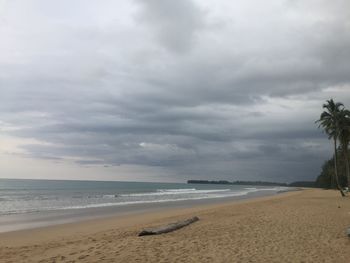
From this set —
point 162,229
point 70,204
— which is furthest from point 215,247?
point 70,204

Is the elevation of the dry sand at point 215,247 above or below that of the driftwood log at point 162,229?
below

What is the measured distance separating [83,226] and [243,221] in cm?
788

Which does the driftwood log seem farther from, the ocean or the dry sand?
the ocean

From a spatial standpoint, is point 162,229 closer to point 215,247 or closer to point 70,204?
point 215,247

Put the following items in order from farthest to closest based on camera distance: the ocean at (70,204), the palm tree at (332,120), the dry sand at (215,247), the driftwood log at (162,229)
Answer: the palm tree at (332,120) < the ocean at (70,204) < the driftwood log at (162,229) < the dry sand at (215,247)

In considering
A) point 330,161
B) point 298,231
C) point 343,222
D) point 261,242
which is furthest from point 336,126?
point 330,161

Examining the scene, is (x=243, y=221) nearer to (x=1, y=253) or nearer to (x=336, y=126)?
(x=1, y=253)

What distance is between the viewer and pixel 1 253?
1195cm

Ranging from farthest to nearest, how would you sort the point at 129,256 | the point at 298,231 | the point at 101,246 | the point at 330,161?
the point at 330,161 → the point at 298,231 → the point at 101,246 → the point at 129,256

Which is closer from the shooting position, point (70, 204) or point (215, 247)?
point (215, 247)

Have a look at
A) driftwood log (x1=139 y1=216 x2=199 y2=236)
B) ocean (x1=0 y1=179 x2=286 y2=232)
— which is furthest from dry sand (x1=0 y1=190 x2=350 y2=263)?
ocean (x1=0 y1=179 x2=286 y2=232)

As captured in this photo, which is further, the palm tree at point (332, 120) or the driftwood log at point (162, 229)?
the palm tree at point (332, 120)

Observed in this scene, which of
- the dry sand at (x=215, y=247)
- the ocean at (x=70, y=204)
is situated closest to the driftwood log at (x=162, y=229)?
the dry sand at (x=215, y=247)

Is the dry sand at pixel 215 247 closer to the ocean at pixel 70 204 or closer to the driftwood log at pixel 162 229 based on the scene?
the driftwood log at pixel 162 229
